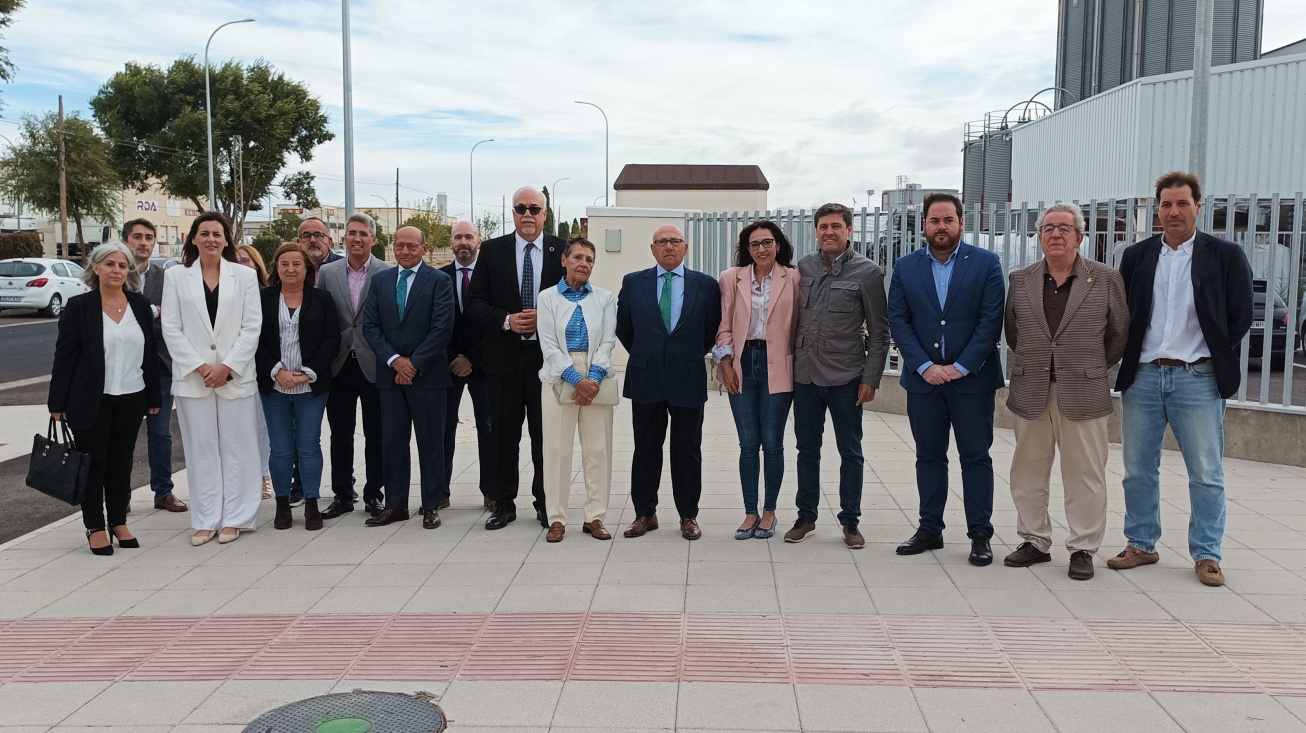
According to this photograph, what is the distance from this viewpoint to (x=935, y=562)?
18.8ft

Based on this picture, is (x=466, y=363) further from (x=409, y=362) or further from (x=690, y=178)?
(x=690, y=178)

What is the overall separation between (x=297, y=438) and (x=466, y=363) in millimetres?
1147

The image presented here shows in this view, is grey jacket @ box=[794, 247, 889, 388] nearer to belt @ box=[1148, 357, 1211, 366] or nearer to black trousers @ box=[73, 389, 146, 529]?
belt @ box=[1148, 357, 1211, 366]

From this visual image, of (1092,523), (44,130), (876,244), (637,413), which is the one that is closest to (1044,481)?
(1092,523)

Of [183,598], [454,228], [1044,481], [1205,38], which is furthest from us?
[1205,38]

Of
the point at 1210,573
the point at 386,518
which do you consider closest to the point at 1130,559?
the point at 1210,573

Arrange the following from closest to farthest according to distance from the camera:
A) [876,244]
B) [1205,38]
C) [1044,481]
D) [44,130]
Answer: [1044,481] → [1205,38] → [876,244] → [44,130]

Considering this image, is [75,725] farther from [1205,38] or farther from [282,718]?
[1205,38]

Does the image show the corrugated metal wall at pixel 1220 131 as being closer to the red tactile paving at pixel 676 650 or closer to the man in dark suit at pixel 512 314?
the man in dark suit at pixel 512 314

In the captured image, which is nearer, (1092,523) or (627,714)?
(627,714)

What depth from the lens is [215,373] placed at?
6156 millimetres

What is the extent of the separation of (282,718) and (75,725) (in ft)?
2.35

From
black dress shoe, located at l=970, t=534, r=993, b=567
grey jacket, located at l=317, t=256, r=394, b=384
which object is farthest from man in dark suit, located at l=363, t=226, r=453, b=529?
black dress shoe, located at l=970, t=534, r=993, b=567

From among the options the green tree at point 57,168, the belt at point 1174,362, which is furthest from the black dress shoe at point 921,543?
the green tree at point 57,168
